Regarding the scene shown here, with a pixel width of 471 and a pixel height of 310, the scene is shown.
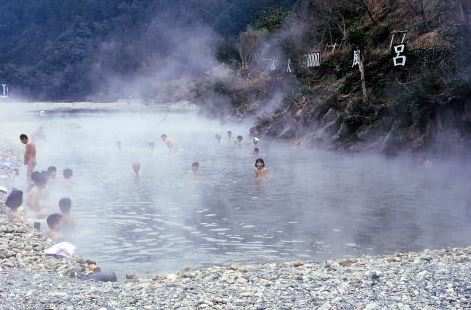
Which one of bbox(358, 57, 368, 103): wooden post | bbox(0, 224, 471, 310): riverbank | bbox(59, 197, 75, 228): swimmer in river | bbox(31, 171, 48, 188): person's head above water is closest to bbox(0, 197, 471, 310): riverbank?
bbox(0, 224, 471, 310): riverbank

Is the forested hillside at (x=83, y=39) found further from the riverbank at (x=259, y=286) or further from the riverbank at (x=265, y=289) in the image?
the riverbank at (x=265, y=289)

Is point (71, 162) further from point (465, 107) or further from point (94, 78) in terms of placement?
point (94, 78)

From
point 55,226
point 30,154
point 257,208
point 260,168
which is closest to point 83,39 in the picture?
point 260,168

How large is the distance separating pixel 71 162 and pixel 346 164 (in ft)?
32.5

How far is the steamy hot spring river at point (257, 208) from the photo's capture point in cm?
1153

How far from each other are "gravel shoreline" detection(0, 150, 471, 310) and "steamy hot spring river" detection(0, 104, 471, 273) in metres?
1.49

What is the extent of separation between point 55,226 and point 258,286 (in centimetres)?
521

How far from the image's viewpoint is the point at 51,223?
11.8 meters

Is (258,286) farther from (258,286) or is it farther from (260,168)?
(260,168)

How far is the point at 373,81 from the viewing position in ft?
91.7

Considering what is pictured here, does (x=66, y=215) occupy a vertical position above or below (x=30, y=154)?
below

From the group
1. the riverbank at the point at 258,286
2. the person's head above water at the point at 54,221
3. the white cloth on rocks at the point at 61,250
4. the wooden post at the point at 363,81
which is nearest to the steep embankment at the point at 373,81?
the wooden post at the point at 363,81

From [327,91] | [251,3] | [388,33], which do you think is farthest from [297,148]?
[251,3]

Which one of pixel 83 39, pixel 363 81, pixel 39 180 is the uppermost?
pixel 83 39
